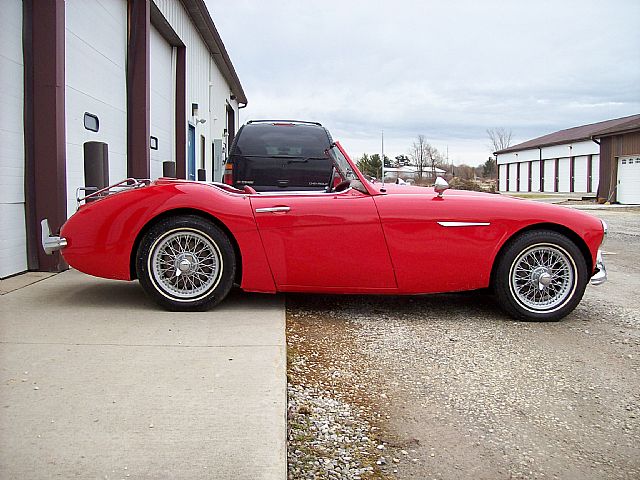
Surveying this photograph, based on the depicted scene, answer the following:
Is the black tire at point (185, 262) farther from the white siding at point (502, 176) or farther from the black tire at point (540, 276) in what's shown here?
the white siding at point (502, 176)

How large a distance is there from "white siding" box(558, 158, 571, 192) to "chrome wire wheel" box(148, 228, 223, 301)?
45.3 m

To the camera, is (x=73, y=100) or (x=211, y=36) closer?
(x=73, y=100)

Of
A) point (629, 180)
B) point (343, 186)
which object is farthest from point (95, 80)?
point (629, 180)

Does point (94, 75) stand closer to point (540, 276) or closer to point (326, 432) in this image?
point (540, 276)

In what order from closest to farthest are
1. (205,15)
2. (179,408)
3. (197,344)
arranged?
1. (179,408)
2. (197,344)
3. (205,15)

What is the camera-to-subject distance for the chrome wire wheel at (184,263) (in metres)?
4.32

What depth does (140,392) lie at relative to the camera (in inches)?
111

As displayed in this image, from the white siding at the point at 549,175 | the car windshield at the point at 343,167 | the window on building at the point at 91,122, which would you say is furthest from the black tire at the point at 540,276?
the white siding at the point at 549,175

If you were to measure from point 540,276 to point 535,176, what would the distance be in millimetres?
49873

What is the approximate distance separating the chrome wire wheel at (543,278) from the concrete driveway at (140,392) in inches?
69.3

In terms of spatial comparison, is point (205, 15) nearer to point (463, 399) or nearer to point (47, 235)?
point (47, 235)

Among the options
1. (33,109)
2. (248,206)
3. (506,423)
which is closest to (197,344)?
(248,206)

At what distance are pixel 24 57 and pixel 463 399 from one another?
194 inches

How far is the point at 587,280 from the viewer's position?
4484 mm
